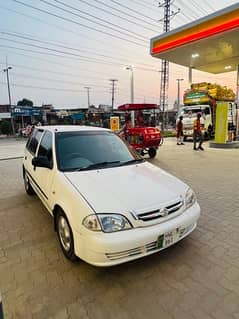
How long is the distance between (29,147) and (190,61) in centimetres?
1258

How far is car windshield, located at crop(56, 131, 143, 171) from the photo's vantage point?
9.81 ft

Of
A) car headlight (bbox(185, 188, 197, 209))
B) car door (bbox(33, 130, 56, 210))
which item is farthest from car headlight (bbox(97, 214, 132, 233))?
car door (bbox(33, 130, 56, 210))

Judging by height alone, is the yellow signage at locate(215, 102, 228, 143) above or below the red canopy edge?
below

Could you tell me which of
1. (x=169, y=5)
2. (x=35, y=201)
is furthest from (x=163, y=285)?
(x=169, y=5)

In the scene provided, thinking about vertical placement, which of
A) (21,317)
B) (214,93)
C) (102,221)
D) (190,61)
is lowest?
(21,317)

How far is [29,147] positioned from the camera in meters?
4.55

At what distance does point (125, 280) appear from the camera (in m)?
2.20

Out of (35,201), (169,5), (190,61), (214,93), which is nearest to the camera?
(35,201)

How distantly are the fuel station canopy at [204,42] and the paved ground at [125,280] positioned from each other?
8546 mm

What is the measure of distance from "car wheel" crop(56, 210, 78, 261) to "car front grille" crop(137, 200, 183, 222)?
2.65 feet

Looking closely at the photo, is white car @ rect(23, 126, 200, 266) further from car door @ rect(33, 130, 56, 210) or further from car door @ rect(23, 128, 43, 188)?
car door @ rect(23, 128, 43, 188)

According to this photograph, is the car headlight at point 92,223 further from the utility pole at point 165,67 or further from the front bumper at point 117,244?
the utility pole at point 165,67

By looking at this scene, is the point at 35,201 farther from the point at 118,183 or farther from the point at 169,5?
the point at 169,5

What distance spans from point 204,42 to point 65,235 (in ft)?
35.4
